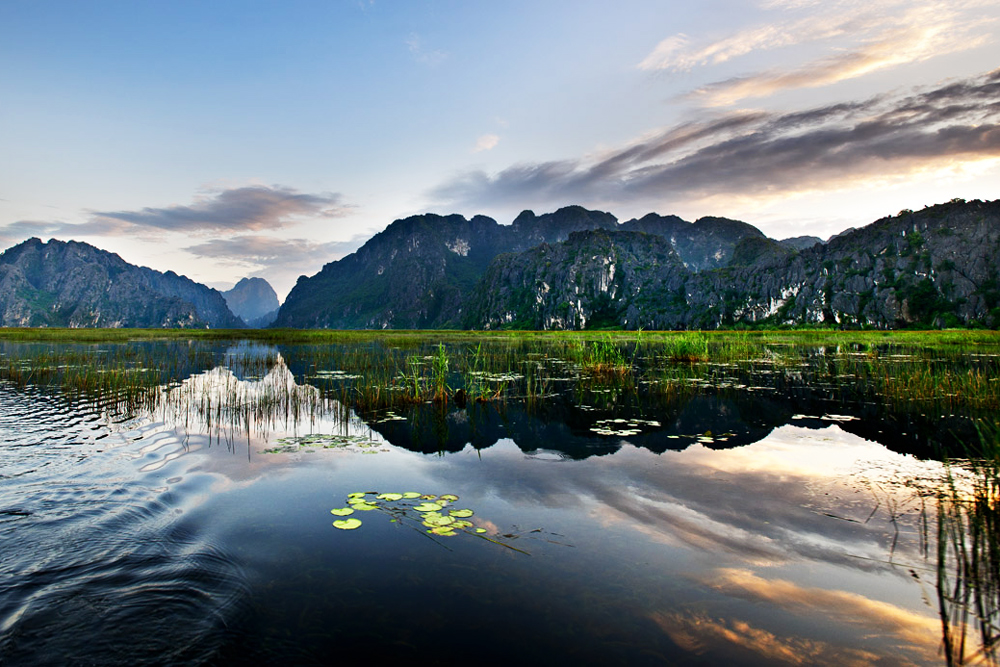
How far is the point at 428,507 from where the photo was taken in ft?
26.0

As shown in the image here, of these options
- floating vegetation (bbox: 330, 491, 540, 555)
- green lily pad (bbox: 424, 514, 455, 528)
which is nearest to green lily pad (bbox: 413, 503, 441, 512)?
floating vegetation (bbox: 330, 491, 540, 555)

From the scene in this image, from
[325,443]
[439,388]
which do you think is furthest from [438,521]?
[439,388]

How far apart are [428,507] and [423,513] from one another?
247mm

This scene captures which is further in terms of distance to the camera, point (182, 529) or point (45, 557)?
point (182, 529)

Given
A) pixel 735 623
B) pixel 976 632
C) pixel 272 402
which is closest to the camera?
pixel 976 632

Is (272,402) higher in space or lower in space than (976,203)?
lower

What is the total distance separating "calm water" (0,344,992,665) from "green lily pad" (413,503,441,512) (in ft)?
0.77

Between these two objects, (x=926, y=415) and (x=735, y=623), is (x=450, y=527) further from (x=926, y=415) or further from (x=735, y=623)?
(x=926, y=415)

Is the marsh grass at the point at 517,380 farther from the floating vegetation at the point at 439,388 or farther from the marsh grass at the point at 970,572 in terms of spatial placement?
the marsh grass at the point at 970,572

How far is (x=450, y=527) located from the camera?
713 centimetres

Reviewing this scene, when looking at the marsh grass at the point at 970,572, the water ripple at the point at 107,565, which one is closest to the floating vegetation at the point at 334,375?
the water ripple at the point at 107,565

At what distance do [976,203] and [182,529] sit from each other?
834 feet

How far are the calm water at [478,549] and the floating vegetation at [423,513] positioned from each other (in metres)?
0.12

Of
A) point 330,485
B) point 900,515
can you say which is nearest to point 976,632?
point 900,515
